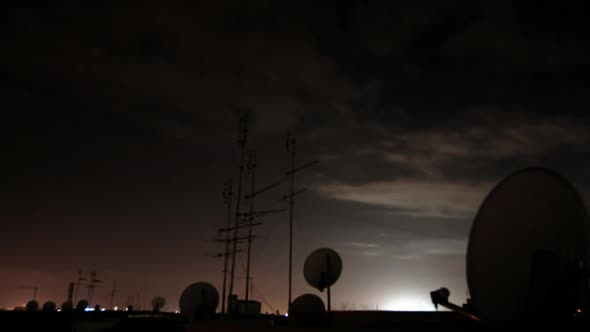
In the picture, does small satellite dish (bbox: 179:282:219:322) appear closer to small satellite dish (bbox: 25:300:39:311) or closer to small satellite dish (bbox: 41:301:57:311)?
small satellite dish (bbox: 41:301:57:311)

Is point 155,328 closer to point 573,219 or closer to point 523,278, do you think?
point 523,278

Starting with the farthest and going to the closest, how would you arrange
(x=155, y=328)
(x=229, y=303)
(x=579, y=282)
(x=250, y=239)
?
(x=250, y=239) → (x=229, y=303) → (x=155, y=328) → (x=579, y=282)

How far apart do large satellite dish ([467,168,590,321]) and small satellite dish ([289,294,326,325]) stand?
17.6m

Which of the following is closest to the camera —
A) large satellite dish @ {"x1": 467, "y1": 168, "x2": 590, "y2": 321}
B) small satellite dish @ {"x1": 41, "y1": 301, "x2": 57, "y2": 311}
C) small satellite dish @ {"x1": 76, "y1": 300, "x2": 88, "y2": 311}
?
large satellite dish @ {"x1": 467, "y1": 168, "x2": 590, "y2": 321}

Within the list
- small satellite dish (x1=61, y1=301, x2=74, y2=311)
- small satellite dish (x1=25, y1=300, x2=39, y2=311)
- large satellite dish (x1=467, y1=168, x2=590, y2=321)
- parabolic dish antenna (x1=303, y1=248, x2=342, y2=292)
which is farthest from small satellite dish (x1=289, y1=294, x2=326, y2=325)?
small satellite dish (x1=25, y1=300, x2=39, y2=311)

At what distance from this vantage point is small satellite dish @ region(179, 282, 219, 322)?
36719 millimetres

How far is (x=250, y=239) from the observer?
4141cm

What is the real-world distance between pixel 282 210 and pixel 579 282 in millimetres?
30003

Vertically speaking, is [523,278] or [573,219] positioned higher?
[573,219]

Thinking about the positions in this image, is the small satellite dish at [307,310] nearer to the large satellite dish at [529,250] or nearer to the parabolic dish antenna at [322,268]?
the parabolic dish antenna at [322,268]

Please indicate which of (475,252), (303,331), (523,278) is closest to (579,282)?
(523,278)

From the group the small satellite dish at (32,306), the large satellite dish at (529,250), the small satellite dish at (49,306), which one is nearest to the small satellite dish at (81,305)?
the small satellite dish at (49,306)

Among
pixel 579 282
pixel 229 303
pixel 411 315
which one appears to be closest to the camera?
pixel 579 282

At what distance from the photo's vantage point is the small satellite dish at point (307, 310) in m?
27.6
